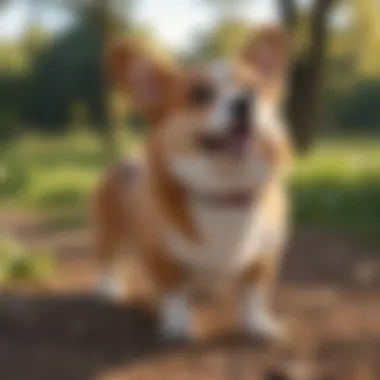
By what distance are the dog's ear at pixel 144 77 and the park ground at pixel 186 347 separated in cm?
46

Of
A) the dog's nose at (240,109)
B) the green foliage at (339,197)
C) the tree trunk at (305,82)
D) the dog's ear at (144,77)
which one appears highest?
the tree trunk at (305,82)

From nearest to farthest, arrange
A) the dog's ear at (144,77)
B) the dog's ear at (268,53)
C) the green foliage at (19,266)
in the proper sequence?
1. the dog's ear at (144,77)
2. the dog's ear at (268,53)
3. the green foliage at (19,266)

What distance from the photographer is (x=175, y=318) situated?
11.5ft

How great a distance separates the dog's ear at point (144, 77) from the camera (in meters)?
3.38

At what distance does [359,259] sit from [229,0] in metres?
10.2

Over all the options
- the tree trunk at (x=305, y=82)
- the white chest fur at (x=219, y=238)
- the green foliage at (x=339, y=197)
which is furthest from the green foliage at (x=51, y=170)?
the tree trunk at (x=305, y=82)

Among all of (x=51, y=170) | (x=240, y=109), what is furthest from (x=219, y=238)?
(x=51, y=170)

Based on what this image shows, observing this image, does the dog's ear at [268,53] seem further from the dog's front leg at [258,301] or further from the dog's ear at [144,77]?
the dog's front leg at [258,301]

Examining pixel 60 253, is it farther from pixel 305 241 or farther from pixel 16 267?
pixel 305 241

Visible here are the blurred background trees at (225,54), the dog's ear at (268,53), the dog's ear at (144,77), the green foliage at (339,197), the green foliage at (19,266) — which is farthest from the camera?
the blurred background trees at (225,54)

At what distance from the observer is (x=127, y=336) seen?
3613 millimetres

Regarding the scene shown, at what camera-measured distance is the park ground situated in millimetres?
3166

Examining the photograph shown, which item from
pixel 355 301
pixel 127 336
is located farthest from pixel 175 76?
pixel 355 301

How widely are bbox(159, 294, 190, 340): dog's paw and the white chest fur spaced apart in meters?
0.17
